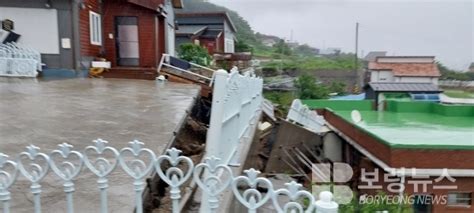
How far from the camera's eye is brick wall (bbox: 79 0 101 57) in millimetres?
9734

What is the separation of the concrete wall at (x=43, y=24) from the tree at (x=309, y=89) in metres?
15.3

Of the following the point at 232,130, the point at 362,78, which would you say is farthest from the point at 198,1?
the point at 232,130

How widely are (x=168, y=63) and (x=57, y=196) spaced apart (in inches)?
351

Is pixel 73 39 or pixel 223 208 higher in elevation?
pixel 73 39

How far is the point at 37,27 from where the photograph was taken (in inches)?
367

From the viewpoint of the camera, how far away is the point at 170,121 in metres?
3.65

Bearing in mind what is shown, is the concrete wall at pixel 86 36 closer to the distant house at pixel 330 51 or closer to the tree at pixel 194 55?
the tree at pixel 194 55

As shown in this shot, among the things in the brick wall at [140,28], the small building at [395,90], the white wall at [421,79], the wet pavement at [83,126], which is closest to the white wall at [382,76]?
the white wall at [421,79]

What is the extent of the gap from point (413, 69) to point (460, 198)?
709 inches

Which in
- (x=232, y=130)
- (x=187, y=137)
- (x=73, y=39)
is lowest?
(x=187, y=137)

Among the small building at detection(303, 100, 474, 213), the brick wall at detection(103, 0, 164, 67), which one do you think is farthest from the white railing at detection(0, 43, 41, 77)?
the small building at detection(303, 100, 474, 213)

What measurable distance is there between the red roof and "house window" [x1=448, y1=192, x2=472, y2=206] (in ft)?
56.1

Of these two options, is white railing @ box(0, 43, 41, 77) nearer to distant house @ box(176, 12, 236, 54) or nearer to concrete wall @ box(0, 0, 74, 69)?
concrete wall @ box(0, 0, 74, 69)

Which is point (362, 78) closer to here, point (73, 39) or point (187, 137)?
point (73, 39)
